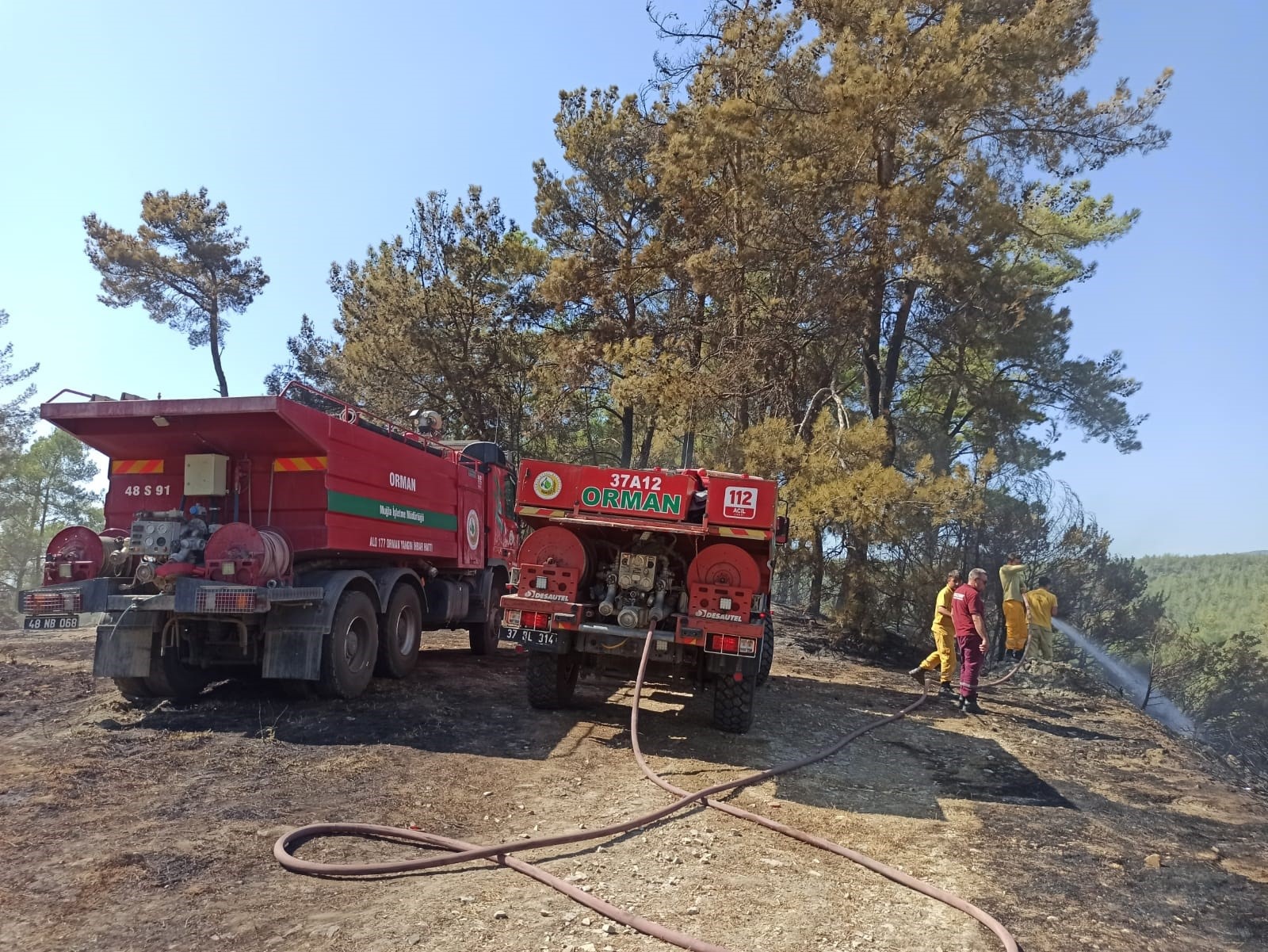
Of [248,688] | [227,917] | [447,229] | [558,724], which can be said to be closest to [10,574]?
[447,229]

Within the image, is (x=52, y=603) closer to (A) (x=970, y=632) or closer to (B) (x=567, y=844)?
(B) (x=567, y=844)

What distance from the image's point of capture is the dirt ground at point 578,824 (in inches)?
144

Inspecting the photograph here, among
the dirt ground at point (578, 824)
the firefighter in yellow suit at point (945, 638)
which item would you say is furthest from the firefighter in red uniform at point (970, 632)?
the dirt ground at point (578, 824)

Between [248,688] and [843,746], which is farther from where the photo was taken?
[248,688]

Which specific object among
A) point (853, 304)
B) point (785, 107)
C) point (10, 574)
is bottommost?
point (10, 574)

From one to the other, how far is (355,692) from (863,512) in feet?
22.0

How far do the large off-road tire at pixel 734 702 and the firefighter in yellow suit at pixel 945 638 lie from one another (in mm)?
4204

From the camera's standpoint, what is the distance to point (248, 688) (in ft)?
28.5

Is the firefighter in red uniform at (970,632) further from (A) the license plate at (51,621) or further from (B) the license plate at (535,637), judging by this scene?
(A) the license plate at (51,621)

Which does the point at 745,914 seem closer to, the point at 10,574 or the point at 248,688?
the point at 248,688

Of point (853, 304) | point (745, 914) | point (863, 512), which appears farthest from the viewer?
point (853, 304)

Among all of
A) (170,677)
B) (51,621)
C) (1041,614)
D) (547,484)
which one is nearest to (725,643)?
(547,484)

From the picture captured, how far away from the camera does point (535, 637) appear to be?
755 cm

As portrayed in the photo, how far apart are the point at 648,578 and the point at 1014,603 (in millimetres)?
6959
